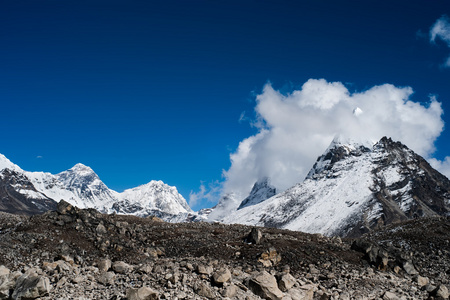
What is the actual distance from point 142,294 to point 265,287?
26.0 ft

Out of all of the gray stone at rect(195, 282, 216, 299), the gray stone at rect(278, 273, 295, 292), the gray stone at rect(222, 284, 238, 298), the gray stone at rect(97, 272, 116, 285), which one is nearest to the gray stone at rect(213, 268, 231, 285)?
the gray stone at rect(222, 284, 238, 298)

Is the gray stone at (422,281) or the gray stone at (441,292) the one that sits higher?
the gray stone at (422,281)

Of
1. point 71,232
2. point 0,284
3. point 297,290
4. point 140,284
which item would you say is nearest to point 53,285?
point 0,284

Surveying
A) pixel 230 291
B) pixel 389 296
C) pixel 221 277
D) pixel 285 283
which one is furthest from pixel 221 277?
pixel 389 296

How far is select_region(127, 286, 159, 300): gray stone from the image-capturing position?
65.9ft

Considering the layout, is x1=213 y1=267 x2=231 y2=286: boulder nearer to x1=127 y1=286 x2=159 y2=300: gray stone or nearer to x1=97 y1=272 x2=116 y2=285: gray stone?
x1=127 y1=286 x2=159 y2=300: gray stone

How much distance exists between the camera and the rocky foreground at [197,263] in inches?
872

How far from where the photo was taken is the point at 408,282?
32094 millimetres

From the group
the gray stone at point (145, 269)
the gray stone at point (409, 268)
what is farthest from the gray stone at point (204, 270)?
the gray stone at point (409, 268)

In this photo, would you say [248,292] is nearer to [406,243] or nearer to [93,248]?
[93,248]

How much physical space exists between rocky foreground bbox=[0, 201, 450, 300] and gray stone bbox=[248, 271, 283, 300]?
0.06 meters

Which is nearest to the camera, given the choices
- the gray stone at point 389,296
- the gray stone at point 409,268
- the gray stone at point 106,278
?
the gray stone at point 106,278

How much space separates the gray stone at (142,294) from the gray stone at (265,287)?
659 cm

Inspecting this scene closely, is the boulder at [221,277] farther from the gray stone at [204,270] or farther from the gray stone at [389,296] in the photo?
the gray stone at [389,296]
